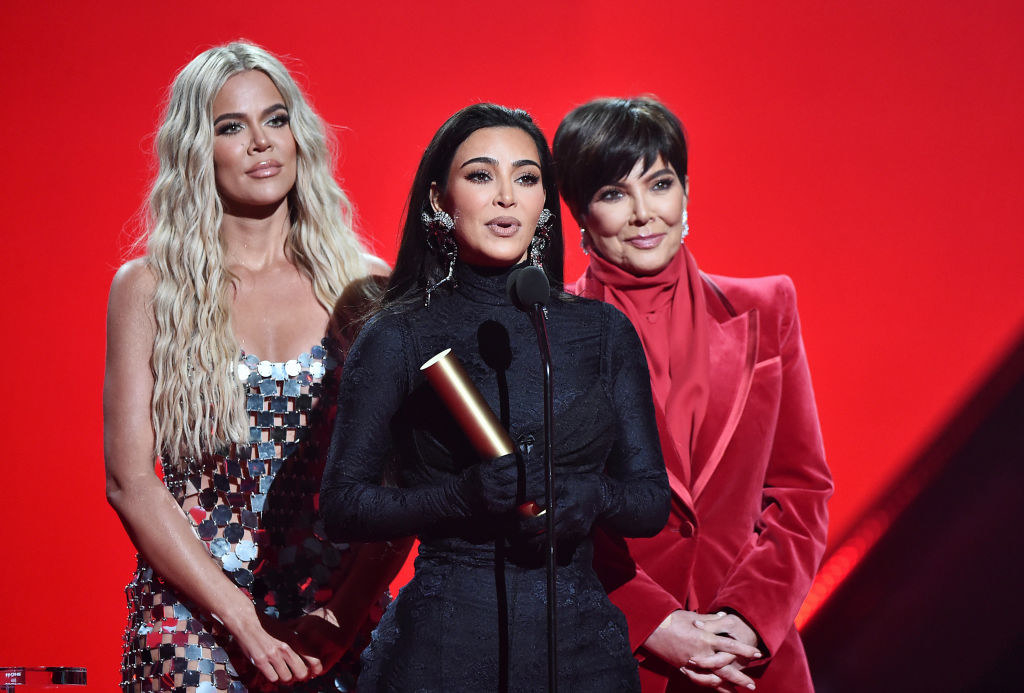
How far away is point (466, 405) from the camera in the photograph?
4.90 feet

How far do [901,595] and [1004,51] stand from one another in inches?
Result: 61.0

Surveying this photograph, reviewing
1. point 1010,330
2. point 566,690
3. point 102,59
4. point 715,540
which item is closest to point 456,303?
point 566,690

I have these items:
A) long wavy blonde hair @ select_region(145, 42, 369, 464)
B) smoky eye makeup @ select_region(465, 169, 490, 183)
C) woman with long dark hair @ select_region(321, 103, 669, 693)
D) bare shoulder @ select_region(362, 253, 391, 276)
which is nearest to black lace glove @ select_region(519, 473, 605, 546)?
woman with long dark hair @ select_region(321, 103, 669, 693)

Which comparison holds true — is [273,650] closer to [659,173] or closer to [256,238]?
[256,238]

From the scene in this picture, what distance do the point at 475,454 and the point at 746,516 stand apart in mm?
814

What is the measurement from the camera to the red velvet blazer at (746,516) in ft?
6.83

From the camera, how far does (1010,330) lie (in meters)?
3.01

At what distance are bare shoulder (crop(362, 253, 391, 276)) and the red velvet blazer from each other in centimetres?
77

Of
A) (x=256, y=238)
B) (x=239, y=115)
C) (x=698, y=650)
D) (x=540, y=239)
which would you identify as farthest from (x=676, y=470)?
(x=239, y=115)

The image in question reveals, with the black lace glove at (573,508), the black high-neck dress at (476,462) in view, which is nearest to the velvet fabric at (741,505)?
the black high-neck dress at (476,462)

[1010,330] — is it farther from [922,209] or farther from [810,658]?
[810,658]

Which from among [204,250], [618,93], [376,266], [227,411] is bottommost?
[227,411]

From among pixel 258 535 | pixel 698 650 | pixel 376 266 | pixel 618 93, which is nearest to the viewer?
pixel 698 650

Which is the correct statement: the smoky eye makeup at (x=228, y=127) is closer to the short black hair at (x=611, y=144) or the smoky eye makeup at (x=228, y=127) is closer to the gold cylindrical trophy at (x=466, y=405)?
the short black hair at (x=611, y=144)
